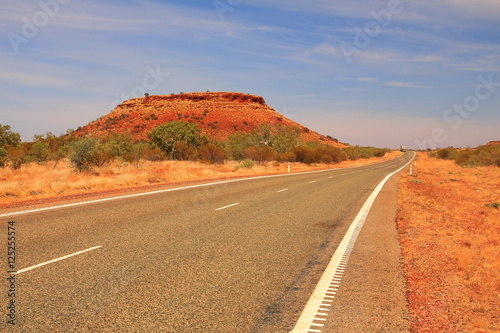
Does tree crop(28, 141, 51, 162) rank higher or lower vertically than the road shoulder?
higher

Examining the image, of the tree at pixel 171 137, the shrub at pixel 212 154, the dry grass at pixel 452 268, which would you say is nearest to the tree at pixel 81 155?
the tree at pixel 171 137

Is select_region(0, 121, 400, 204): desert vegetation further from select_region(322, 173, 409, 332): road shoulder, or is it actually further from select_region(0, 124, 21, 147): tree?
select_region(322, 173, 409, 332): road shoulder

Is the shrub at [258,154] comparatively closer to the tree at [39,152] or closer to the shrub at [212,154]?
the shrub at [212,154]

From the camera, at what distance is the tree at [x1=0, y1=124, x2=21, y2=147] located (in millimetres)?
28875

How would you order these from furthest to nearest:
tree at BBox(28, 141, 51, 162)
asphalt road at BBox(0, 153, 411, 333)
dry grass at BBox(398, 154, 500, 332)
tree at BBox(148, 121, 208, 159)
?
1. tree at BBox(148, 121, 208, 159)
2. tree at BBox(28, 141, 51, 162)
3. dry grass at BBox(398, 154, 500, 332)
4. asphalt road at BBox(0, 153, 411, 333)

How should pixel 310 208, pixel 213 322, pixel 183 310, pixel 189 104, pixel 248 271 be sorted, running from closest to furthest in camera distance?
1. pixel 213 322
2. pixel 183 310
3. pixel 248 271
4. pixel 310 208
5. pixel 189 104

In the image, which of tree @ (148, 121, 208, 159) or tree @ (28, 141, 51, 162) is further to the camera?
tree @ (148, 121, 208, 159)

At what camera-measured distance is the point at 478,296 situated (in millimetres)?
4852

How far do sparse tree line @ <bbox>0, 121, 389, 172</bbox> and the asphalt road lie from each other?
16512mm

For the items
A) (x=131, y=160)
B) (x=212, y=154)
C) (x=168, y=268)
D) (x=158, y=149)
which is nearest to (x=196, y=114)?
(x=212, y=154)

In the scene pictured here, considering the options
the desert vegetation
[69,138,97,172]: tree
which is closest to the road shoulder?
the desert vegetation

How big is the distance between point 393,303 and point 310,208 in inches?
A: 304

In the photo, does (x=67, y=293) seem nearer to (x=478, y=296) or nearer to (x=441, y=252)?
(x=478, y=296)

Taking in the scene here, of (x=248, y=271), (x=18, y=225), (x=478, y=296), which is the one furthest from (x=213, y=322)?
(x=18, y=225)
